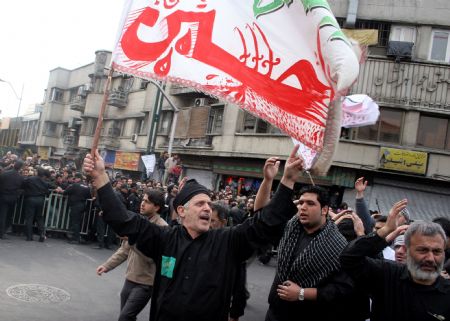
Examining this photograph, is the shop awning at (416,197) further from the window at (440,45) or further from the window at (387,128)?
the window at (440,45)

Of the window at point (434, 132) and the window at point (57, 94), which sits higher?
the window at point (57, 94)

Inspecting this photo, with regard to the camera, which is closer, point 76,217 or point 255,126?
point 76,217

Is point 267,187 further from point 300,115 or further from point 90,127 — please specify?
point 90,127

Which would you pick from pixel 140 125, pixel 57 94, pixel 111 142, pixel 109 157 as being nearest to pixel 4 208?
pixel 140 125

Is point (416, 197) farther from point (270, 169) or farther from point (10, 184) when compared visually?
point (270, 169)

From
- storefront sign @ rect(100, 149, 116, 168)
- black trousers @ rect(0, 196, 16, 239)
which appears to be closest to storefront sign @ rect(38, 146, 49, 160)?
storefront sign @ rect(100, 149, 116, 168)

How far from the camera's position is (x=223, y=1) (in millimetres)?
4055

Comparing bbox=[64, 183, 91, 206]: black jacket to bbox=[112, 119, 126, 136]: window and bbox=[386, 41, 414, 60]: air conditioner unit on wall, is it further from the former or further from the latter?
bbox=[112, 119, 126, 136]: window

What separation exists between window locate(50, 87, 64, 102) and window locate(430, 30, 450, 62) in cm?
4117

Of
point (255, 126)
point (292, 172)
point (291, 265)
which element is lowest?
point (291, 265)

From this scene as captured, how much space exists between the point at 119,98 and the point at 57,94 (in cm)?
1862

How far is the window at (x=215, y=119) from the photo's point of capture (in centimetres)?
2508

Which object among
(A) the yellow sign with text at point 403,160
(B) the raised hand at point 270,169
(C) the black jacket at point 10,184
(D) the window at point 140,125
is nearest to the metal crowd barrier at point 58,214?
(C) the black jacket at point 10,184

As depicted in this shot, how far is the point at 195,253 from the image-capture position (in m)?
3.12
